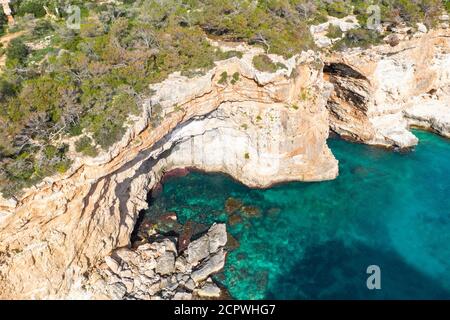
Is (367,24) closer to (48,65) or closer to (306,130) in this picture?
(306,130)

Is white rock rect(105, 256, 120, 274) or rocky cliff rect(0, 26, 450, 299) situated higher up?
rocky cliff rect(0, 26, 450, 299)

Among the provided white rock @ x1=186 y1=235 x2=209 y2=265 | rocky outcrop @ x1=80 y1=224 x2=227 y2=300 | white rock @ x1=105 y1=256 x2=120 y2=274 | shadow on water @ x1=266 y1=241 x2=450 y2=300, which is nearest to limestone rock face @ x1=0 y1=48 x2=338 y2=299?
white rock @ x1=105 y1=256 x2=120 y2=274

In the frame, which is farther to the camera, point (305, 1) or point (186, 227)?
point (305, 1)

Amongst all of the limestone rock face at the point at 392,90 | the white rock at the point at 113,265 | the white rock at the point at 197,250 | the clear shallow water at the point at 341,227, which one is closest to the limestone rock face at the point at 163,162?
the white rock at the point at 113,265

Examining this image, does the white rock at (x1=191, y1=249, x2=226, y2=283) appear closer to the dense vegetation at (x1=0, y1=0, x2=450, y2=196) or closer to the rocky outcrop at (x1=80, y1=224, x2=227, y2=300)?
the rocky outcrop at (x1=80, y1=224, x2=227, y2=300)

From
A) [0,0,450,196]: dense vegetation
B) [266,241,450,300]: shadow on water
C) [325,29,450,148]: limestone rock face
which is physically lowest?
[266,241,450,300]: shadow on water

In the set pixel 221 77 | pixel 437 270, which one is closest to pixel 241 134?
pixel 221 77
